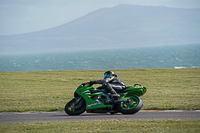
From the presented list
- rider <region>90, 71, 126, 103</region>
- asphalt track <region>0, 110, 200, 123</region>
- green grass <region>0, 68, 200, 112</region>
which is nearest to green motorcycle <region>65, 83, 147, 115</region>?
rider <region>90, 71, 126, 103</region>

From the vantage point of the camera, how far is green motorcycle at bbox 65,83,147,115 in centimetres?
1137

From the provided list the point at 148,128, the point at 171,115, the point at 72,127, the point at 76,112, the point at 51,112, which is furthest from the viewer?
the point at 51,112

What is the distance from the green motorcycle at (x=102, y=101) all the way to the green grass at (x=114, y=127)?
1601 millimetres

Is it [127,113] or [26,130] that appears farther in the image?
→ [127,113]

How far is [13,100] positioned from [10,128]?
8.98 m

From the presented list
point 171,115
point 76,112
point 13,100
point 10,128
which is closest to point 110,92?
point 76,112

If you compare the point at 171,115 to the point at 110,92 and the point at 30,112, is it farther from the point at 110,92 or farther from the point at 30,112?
the point at 30,112

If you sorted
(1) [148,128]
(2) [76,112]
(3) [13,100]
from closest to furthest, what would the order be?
(1) [148,128], (2) [76,112], (3) [13,100]

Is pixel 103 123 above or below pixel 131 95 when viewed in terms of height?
below

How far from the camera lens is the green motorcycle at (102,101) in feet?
37.3

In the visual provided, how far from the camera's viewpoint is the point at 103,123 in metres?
9.59

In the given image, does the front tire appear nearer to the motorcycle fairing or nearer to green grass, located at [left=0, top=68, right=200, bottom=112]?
the motorcycle fairing

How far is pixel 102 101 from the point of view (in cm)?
1166

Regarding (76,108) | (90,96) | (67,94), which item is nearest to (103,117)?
(90,96)
